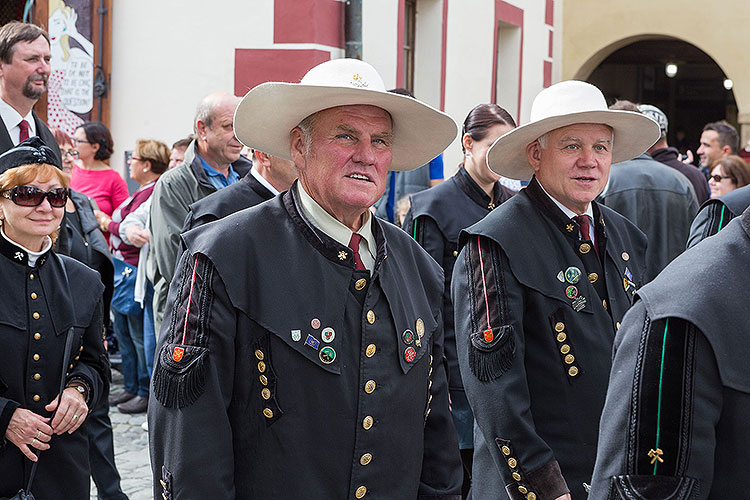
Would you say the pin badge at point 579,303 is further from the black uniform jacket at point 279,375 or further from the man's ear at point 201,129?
the man's ear at point 201,129

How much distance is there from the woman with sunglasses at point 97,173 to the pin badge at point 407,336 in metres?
6.06

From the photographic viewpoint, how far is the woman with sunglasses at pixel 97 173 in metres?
8.21

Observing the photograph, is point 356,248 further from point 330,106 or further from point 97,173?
point 97,173

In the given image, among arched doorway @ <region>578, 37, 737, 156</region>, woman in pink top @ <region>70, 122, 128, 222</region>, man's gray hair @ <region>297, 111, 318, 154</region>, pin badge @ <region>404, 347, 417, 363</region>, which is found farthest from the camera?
arched doorway @ <region>578, 37, 737, 156</region>

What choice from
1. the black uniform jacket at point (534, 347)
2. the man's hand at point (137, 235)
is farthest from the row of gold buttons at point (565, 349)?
the man's hand at point (137, 235)

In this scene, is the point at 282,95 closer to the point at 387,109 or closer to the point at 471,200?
the point at 387,109

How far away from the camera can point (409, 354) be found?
2.65 m

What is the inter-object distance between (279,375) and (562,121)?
5.15ft

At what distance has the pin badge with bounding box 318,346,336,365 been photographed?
99.1 inches

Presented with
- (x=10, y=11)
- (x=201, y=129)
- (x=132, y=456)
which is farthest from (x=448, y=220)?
(x=10, y=11)

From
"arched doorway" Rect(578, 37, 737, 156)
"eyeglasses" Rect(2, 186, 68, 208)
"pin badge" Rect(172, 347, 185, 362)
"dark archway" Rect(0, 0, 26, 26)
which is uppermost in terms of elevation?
"arched doorway" Rect(578, 37, 737, 156)

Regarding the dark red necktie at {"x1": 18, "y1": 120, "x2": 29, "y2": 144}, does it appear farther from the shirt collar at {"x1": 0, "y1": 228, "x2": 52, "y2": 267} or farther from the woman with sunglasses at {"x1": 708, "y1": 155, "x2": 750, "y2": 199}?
the woman with sunglasses at {"x1": 708, "y1": 155, "x2": 750, "y2": 199}

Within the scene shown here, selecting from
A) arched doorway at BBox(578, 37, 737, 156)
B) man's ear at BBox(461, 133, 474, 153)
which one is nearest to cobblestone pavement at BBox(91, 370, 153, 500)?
man's ear at BBox(461, 133, 474, 153)

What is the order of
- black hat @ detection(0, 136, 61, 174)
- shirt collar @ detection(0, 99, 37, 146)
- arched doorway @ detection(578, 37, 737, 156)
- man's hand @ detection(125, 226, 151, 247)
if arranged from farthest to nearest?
arched doorway @ detection(578, 37, 737, 156) < man's hand @ detection(125, 226, 151, 247) < shirt collar @ detection(0, 99, 37, 146) < black hat @ detection(0, 136, 61, 174)
